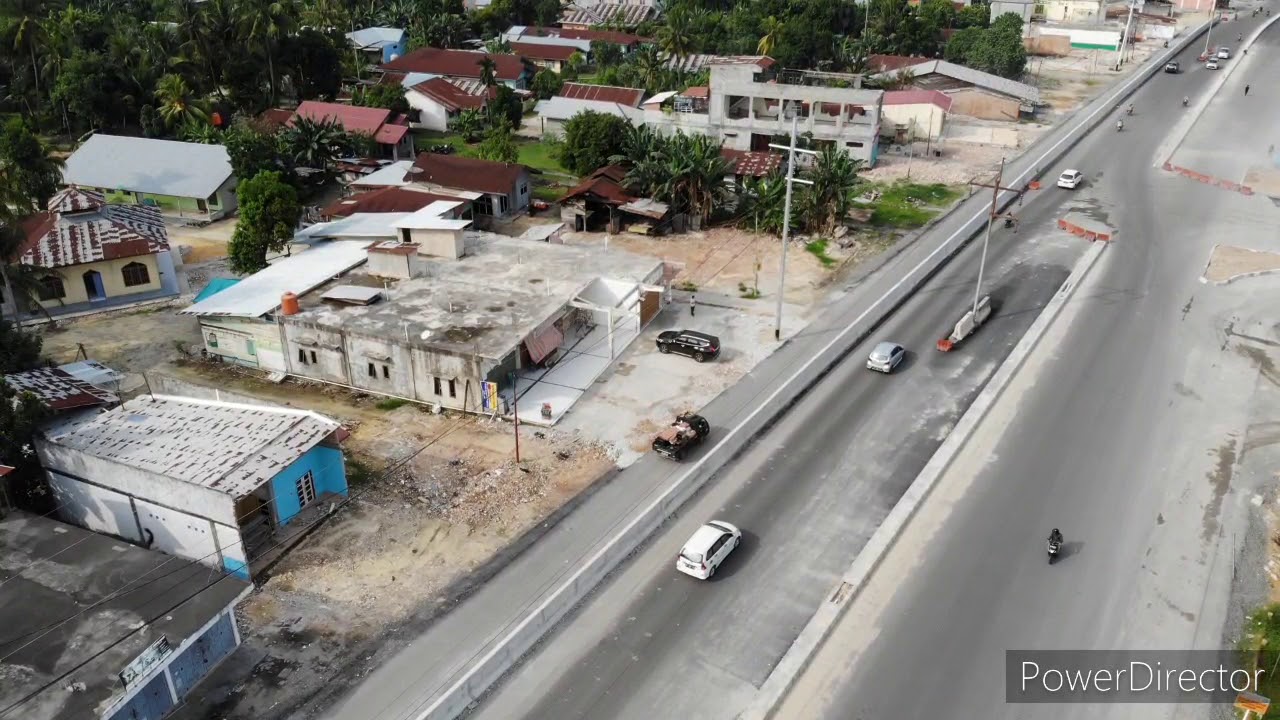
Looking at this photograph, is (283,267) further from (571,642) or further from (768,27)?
(768,27)

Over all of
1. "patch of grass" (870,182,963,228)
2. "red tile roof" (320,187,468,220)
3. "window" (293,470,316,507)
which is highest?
"red tile roof" (320,187,468,220)

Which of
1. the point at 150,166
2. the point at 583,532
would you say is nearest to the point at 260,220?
the point at 150,166

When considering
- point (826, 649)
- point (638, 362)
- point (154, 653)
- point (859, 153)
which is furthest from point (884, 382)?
point (859, 153)

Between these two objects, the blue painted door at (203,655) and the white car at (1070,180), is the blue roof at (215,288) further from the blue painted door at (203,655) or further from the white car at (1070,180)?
the white car at (1070,180)

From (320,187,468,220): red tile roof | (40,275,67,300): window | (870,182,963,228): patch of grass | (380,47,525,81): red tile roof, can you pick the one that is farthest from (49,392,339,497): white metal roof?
(380,47,525,81): red tile roof

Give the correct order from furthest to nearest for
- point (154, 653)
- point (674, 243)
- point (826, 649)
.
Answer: point (674, 243) < point (826, 649) < point (154, 653)

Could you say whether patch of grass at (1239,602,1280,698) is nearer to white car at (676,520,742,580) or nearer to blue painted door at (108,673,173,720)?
white car at (676,520,742,580)

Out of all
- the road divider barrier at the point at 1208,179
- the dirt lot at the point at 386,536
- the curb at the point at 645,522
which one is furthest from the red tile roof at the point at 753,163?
the dirt lot at the point at 386,536

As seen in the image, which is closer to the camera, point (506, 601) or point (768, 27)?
point (506, 601)
